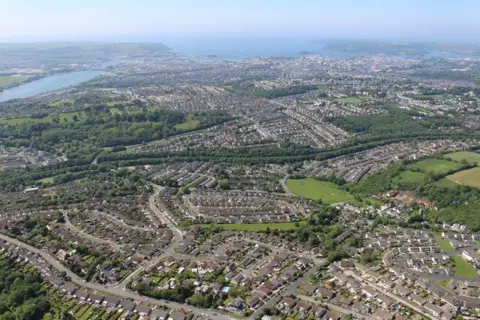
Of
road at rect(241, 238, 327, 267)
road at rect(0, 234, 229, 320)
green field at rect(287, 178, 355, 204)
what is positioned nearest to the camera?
road at rect(0, 234, 229, 320)

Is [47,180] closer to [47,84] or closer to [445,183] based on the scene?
[445,183]

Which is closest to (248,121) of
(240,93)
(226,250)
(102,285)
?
(240,93)

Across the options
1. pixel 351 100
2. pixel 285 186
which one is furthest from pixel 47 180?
pixel 351 100

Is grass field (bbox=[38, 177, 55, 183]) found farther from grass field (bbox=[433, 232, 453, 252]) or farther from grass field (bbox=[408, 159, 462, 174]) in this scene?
grass field (bbox=[408, 159, 462, 174])

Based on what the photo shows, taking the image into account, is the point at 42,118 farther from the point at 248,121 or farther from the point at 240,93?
the point at 240,93

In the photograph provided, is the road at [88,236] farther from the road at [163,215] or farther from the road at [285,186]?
the road at [285,186]

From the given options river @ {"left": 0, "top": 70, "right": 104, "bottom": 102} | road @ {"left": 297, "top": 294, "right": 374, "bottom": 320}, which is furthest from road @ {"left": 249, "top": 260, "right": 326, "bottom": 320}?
river @ {"left": 0, "top": 70, "right": 104, "bottom": 102}

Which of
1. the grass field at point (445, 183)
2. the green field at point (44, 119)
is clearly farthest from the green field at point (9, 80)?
the grass field at point (445, 183)
